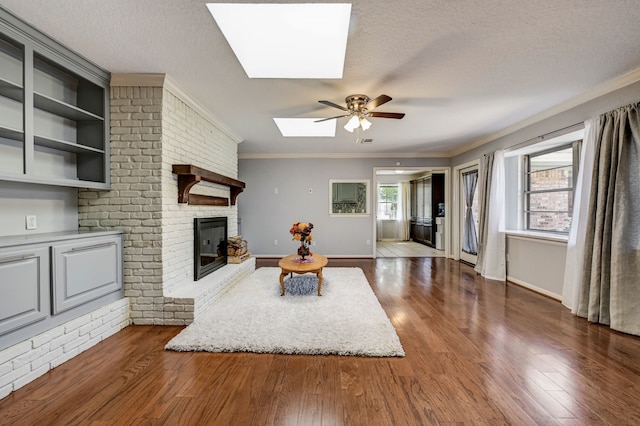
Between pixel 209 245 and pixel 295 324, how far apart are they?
1804 millimetres

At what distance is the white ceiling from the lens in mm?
1719

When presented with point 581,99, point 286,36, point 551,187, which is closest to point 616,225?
point 581,99

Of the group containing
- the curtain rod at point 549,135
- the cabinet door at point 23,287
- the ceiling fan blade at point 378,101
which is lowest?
the cabinet door at point 23,287

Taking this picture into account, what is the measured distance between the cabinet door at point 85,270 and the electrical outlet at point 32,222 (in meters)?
0.37

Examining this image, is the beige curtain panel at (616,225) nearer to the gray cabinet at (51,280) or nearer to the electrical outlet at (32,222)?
the gray cabinet at (51,280)

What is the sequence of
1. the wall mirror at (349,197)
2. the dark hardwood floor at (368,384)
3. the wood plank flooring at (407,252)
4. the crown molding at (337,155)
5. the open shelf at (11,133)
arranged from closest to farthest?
the dark hardwood floor at (368,384) < the open shelf at (11,133) < the crown molding at (337,155) < the wall mirror at (349,197) < the wood plank flooring at (407,252)

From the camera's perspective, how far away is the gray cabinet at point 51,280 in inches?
67.6

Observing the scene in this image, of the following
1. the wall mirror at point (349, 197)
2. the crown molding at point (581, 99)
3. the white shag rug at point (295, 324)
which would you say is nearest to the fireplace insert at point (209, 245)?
the white shag rug at point (295, 324)

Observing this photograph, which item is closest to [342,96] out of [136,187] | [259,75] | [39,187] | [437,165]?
[259,75]

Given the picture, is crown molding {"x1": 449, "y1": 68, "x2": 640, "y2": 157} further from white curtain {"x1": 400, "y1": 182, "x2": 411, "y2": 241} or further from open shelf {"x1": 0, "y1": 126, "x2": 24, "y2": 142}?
open shelf {"x1": 0, "y1": 126, "x2": 24, "y2": 142}

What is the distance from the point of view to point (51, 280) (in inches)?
77.5

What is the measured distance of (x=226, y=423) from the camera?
145 cm

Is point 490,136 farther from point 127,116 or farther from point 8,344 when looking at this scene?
point 8,344

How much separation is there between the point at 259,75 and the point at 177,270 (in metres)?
2.27
